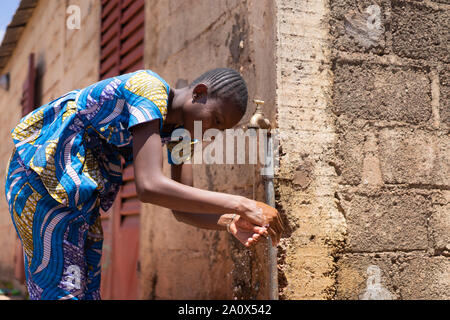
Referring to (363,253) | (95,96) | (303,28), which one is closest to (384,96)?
(303,28)

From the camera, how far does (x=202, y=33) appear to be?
317 centimetres

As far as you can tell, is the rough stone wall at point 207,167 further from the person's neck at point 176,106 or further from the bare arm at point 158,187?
the bare arm at point 158,187

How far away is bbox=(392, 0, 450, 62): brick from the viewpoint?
269 centimetres

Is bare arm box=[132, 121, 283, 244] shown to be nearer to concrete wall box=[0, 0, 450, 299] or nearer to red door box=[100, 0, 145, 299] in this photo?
concrete wall box=[0, 0, 450, 299]

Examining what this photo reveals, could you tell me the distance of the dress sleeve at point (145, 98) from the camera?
1757 mm

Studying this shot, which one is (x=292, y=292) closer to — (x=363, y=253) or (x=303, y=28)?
(x=363, y=253)

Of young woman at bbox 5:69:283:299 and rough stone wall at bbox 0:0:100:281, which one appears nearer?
young woman at bbox 5:69:283:299

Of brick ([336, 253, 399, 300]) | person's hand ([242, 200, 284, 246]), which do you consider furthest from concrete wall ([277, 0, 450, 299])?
person's hand ([242, 200, 284, 246])

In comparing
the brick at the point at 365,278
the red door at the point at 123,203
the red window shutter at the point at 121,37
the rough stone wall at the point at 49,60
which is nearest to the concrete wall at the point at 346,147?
the brick at the point at 365,278

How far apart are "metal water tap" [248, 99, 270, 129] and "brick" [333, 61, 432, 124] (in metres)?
0.37

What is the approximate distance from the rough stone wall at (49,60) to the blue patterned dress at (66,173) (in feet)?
11.3
